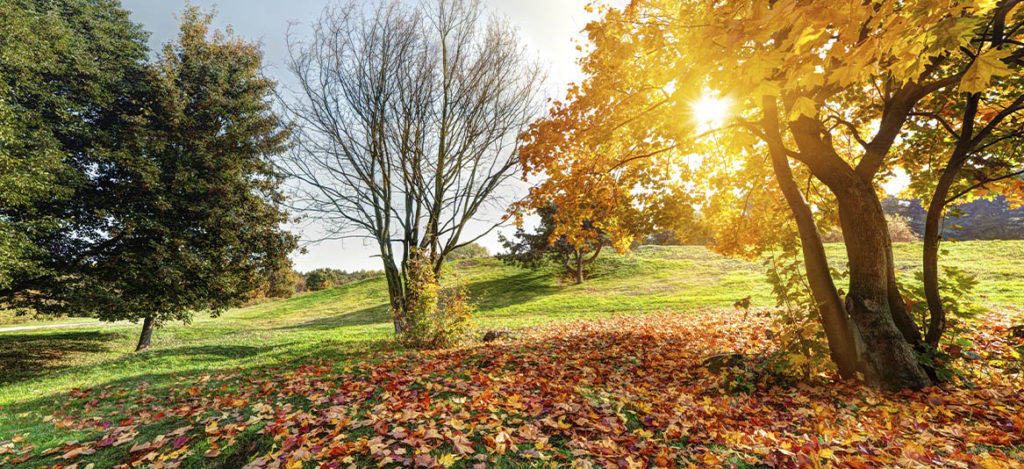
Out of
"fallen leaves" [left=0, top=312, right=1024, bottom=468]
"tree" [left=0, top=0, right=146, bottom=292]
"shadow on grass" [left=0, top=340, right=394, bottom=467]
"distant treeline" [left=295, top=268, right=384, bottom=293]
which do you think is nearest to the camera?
"fallen leaves" [left=0, top=312, right=1024, bottom=468]

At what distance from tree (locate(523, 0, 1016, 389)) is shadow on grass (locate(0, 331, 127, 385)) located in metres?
15.2

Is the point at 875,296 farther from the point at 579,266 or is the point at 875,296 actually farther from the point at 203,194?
the point at 579,266

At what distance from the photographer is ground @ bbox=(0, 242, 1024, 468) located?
3.46m

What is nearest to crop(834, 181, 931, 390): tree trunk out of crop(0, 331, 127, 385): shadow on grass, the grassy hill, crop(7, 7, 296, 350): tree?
the grassy hill

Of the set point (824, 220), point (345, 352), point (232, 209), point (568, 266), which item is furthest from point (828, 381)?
point (568, 266)

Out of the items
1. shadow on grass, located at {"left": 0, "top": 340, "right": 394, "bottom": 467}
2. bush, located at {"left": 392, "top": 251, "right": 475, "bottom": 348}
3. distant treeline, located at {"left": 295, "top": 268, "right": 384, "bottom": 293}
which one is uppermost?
distant treeline, located at {"left": 295, "top": 268, "right": 384, "bottom": 293}

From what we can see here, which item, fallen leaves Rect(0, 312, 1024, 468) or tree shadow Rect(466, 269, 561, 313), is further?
tree shadow Rect(466, 269, 561, 313)

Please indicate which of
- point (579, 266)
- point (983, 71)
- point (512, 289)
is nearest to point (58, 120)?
point (983, 71)

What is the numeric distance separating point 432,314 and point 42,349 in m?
14.9

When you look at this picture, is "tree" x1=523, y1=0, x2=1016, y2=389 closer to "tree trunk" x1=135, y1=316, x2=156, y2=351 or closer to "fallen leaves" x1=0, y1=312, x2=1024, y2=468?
"fallen leaves" x1=0, y1=312, x2=1024, y2=468

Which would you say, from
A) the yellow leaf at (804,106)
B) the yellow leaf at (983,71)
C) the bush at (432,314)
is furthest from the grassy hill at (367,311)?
the yellow leaf at (983,71)

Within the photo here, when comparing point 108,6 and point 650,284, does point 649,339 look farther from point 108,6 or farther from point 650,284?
point 108,6

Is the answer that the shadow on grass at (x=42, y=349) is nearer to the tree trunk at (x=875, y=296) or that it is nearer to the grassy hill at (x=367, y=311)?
the grassy hill at (x=367, y=311)

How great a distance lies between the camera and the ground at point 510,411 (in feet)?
11.4
